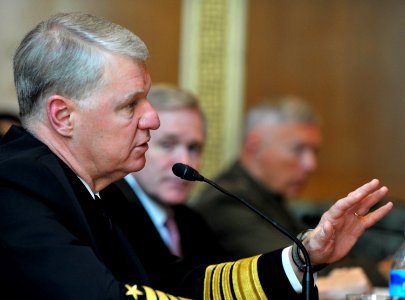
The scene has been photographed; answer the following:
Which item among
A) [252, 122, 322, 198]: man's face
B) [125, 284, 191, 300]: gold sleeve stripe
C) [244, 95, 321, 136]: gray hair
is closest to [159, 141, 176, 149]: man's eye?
[252, 122, 322, 198]: man's face

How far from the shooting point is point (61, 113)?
2.23 meters

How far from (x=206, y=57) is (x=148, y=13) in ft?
1.29

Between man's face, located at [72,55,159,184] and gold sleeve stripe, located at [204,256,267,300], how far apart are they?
330 millimetres

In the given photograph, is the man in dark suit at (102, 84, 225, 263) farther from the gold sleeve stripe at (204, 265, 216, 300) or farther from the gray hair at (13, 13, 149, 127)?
the gray hair at (13, 13, 149, 127)

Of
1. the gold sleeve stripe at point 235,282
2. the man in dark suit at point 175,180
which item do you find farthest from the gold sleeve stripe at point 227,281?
the man in dark suit at point 175,180

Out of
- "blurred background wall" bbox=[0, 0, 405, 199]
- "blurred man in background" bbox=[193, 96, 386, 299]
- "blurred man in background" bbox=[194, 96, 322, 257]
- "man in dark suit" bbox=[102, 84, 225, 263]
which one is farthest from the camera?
"blurred background wall" bbox=[0, 0, 405, 199]

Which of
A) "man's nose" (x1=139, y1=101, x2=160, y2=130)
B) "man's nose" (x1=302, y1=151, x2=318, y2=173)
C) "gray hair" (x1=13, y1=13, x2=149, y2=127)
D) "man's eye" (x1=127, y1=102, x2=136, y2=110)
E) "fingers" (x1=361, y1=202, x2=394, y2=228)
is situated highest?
"gray hair" (x1=13, y1=13, x2=149, y2=127)

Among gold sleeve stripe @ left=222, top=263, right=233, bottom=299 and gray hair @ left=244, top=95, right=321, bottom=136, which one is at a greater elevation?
gold sleeve stripe @ left=222, top=263, right=233, bottom=299

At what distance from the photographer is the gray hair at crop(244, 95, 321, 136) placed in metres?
4.93

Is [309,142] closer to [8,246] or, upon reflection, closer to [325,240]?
[325,240]

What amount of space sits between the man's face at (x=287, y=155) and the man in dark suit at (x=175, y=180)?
Result: 0.99m

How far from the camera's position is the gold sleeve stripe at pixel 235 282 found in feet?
7.67

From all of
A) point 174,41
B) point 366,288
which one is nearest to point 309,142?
point 174,41

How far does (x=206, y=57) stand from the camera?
5.52m
